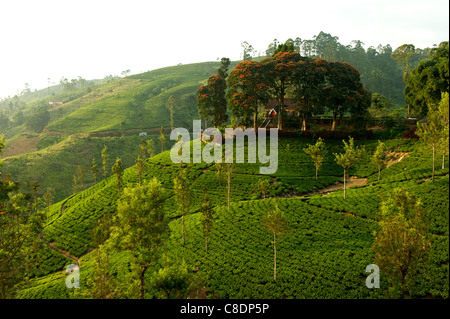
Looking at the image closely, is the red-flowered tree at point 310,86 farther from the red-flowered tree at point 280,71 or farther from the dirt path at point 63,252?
the dirt path at point 63,252

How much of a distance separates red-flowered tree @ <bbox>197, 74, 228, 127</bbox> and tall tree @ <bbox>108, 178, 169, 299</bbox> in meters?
47.7

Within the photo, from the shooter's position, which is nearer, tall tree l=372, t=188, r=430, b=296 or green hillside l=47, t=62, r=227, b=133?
tall tree l=372, t=188, r=430, b=296

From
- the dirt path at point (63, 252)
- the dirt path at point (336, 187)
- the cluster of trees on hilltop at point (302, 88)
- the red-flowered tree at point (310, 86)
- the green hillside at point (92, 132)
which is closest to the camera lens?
the dirt path at point (63, 252)

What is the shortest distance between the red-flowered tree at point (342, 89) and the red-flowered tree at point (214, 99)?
24115mm

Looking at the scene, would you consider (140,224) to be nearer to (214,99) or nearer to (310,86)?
(214,99)

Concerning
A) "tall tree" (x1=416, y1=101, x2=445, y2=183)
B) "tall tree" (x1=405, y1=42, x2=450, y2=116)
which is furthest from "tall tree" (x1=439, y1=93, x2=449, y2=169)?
"tall tree" (x1=405, y1=42, x2=450, y2=116)

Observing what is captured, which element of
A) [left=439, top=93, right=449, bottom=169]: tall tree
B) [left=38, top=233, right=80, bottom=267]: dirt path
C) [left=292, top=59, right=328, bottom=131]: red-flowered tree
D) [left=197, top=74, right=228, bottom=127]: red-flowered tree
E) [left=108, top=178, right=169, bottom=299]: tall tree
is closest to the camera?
[left=108, top=178, right=169, bottom=299]: tall tree

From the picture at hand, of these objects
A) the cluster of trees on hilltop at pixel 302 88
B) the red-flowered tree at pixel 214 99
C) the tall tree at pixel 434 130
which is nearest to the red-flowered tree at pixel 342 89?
the cluster of trees on hilltop at pixel 302 88

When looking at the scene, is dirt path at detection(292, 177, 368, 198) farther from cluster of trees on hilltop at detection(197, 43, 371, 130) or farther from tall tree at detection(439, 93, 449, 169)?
cluster of trees on hilltop at detection(197, 43, 371, 130)

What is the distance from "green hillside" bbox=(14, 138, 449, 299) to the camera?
22906 mm

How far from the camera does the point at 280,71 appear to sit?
6072cm

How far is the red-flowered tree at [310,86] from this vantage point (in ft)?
193

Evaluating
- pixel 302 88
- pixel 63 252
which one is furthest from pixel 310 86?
pixel 63 252
